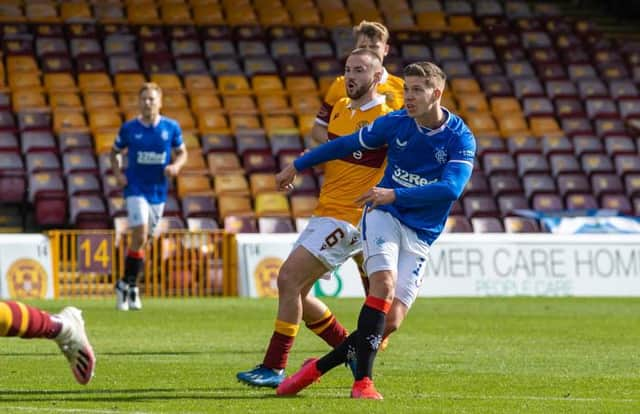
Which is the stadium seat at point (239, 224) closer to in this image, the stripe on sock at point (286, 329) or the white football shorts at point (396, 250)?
the stripe on sock at point (286, 329)

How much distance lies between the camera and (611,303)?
19062 millimetres

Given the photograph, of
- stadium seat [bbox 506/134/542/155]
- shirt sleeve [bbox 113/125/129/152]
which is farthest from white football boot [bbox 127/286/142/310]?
stadium seat [bbox 506/134/542/155]

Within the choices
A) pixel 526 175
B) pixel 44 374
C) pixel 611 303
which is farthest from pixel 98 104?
pixel 44 374

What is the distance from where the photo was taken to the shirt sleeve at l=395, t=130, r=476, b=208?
25.7ft

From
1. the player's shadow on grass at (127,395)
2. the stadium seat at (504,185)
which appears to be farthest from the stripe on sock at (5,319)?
the stadium seat at (504,185)

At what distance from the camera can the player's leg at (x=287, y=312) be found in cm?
850

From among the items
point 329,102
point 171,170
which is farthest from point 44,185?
point 329,102

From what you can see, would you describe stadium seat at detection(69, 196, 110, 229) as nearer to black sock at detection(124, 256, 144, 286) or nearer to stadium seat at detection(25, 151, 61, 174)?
stadium seat at detection(25, 151, 61, 174)

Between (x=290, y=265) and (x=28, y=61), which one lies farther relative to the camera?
(x=28, y=61)

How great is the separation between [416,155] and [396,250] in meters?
0.57

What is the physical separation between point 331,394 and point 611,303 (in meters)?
11.5

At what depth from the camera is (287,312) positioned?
28.2ft

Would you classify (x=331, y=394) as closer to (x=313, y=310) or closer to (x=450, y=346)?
(x=313, y=310)

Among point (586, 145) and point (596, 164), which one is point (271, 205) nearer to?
point (596, 164)
